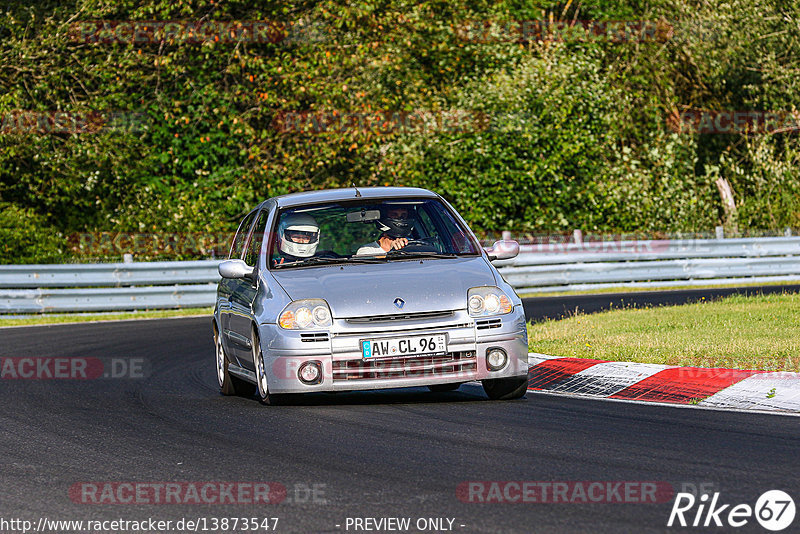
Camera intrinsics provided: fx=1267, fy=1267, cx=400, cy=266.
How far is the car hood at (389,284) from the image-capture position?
8773 mm

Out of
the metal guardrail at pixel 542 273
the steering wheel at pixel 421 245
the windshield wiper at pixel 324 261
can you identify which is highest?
the steering wheel at pixel 421 245

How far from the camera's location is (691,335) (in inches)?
490

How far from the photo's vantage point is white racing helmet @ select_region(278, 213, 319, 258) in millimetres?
9938

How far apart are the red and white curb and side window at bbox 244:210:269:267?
2495 mm

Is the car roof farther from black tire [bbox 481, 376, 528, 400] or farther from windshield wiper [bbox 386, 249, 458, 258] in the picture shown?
black tire [bbox 481, 376, 528, 400]

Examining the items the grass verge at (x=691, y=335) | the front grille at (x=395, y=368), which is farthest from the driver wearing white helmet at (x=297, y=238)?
the grass verge at (x=691, y=335)

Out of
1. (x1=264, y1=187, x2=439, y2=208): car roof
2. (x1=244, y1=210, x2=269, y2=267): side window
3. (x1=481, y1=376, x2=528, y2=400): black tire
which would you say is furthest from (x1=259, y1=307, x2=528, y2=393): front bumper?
(x1=264, y1=187, x2=439, y2=208): car roof

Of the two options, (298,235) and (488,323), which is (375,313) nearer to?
(488,323)

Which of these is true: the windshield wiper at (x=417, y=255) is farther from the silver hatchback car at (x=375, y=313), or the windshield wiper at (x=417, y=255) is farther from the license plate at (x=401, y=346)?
the license plate at (x=401, y=346)

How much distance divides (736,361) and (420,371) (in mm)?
2888

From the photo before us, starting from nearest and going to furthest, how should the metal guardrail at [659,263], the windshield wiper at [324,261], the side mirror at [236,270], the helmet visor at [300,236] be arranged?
1. the windshield wiper at [324,261]
2. the side mirror at [236,270]
3. the helmet visor at [300,236]
4. the metal guardrail at [659,263]

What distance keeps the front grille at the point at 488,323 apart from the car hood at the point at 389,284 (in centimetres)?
17

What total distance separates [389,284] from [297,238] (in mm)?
1339

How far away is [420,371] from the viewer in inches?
345
